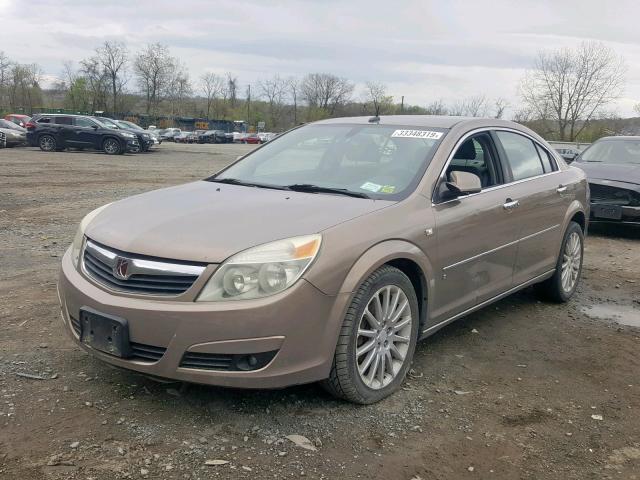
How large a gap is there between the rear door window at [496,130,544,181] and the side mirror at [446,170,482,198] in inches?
39.2

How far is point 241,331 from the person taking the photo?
2.87m

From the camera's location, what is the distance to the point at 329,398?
3.43 metres

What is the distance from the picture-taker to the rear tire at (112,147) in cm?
2589

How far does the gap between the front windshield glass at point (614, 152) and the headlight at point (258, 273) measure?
8.43 m

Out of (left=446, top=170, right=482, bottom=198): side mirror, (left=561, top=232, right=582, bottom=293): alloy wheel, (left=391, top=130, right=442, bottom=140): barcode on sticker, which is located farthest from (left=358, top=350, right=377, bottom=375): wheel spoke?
(left=561, top=232, right=582, bottom=293): alloy wheel

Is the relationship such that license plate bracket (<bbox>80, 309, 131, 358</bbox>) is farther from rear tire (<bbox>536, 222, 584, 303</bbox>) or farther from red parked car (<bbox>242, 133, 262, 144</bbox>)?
red parked car (<bbox>242, 133, 262, 144</bbox>)

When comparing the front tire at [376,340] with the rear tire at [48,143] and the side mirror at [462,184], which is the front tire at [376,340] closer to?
the side mirror at [462,184]

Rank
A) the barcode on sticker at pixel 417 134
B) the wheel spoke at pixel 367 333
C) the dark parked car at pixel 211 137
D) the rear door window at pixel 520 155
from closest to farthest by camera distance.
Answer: the wheel spoke at pixel 367 333 → the barcode on sticker at pixel 417 134 → the rear door window at pixel 520 155 → the dark parked car at pixel 211 137

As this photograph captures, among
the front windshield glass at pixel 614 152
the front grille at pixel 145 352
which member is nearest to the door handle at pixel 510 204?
the front grille at pixel 145 352

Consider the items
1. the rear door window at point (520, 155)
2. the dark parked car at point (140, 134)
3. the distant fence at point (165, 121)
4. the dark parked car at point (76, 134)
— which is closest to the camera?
the rear door window at point (520, 155)

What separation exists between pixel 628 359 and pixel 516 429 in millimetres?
1585

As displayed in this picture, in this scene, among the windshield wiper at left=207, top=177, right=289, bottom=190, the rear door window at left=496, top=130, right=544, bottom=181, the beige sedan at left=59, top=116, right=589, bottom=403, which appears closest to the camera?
the beige sedan at left=59, top=116, right=589, bottom=403

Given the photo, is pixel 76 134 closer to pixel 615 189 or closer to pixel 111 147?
pixel 111 147

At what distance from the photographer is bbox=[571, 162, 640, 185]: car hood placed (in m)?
8.98
